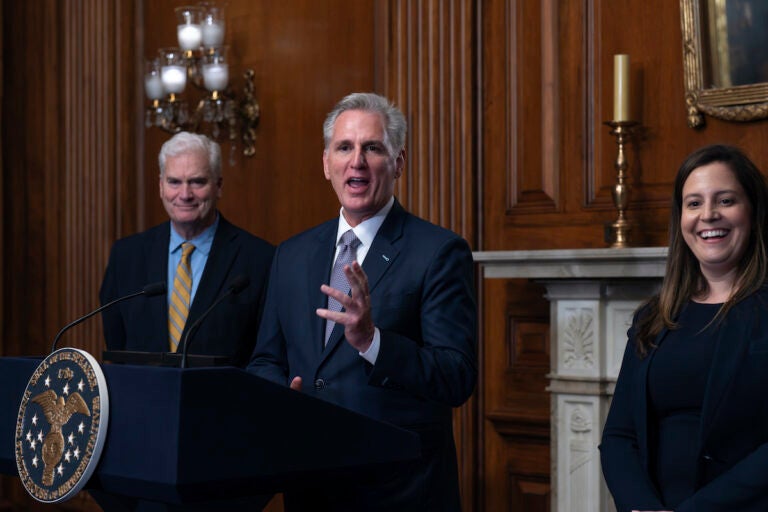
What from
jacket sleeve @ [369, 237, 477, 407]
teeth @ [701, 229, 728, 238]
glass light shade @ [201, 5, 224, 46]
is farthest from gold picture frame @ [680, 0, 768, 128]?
glass light shade @ [201, 5, 224, 46]

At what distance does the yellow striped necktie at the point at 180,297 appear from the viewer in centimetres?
348

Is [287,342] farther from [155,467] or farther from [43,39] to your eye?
[43,39]

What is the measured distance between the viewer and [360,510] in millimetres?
2211

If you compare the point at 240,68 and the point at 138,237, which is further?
the point at 240,68

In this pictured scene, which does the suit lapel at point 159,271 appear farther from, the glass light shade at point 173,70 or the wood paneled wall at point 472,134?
the glass light shade at point 173,70

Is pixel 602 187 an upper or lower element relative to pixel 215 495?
upper

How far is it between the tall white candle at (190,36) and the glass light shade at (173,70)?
0.29 ft

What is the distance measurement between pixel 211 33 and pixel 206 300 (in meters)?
2.03

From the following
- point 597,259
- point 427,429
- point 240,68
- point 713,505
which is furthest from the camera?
point 240,68

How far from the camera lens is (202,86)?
5.20m

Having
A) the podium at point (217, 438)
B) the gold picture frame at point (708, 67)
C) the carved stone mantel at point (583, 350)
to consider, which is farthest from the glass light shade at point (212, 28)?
the podium at point (217, 438)

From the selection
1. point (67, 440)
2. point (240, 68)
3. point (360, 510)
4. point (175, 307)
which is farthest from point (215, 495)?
point (240, 68)

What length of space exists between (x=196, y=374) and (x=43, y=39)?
201 inches

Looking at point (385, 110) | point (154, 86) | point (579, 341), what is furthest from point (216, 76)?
point (385, 110)
